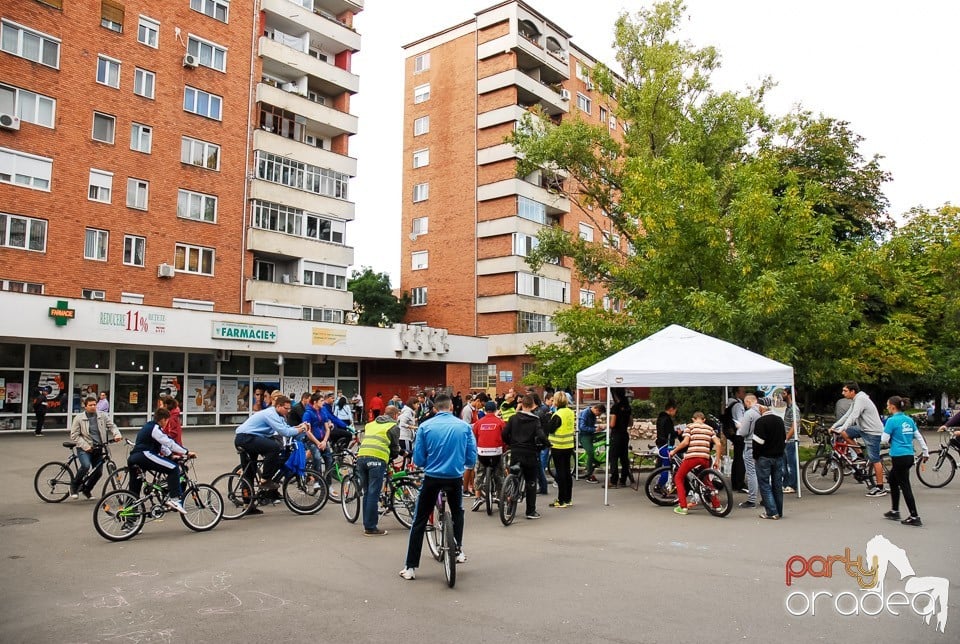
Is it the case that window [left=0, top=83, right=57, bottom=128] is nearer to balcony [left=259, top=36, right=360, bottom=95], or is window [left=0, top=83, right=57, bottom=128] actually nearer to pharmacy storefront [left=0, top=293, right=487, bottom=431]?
pharmacy storefront [left=0, top=293, right=487, bottom=431]

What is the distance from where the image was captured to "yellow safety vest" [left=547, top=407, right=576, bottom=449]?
1263 cm

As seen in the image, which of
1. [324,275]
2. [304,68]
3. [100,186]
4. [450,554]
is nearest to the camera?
[450,554]

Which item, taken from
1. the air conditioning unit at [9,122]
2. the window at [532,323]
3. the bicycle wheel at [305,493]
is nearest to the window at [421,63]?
the window at [532,323]

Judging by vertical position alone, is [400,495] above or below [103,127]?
below

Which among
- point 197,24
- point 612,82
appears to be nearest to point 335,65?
point 197,24

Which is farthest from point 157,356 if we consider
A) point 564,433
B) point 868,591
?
point 868,591

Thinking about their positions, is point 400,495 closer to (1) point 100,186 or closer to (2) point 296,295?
(1) point 100,186

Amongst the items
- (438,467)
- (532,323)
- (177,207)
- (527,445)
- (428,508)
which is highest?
(177,207)

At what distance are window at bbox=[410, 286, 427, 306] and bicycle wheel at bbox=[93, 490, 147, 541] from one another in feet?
137

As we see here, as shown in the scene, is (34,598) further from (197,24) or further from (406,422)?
(197,24)

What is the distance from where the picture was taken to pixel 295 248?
118ft

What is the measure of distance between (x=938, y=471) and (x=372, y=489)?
465 inches

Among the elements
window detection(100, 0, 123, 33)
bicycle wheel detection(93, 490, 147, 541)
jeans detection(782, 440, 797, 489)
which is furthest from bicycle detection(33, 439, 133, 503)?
window detection(100, 0, 123, 33)

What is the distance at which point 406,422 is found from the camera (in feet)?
50.5
